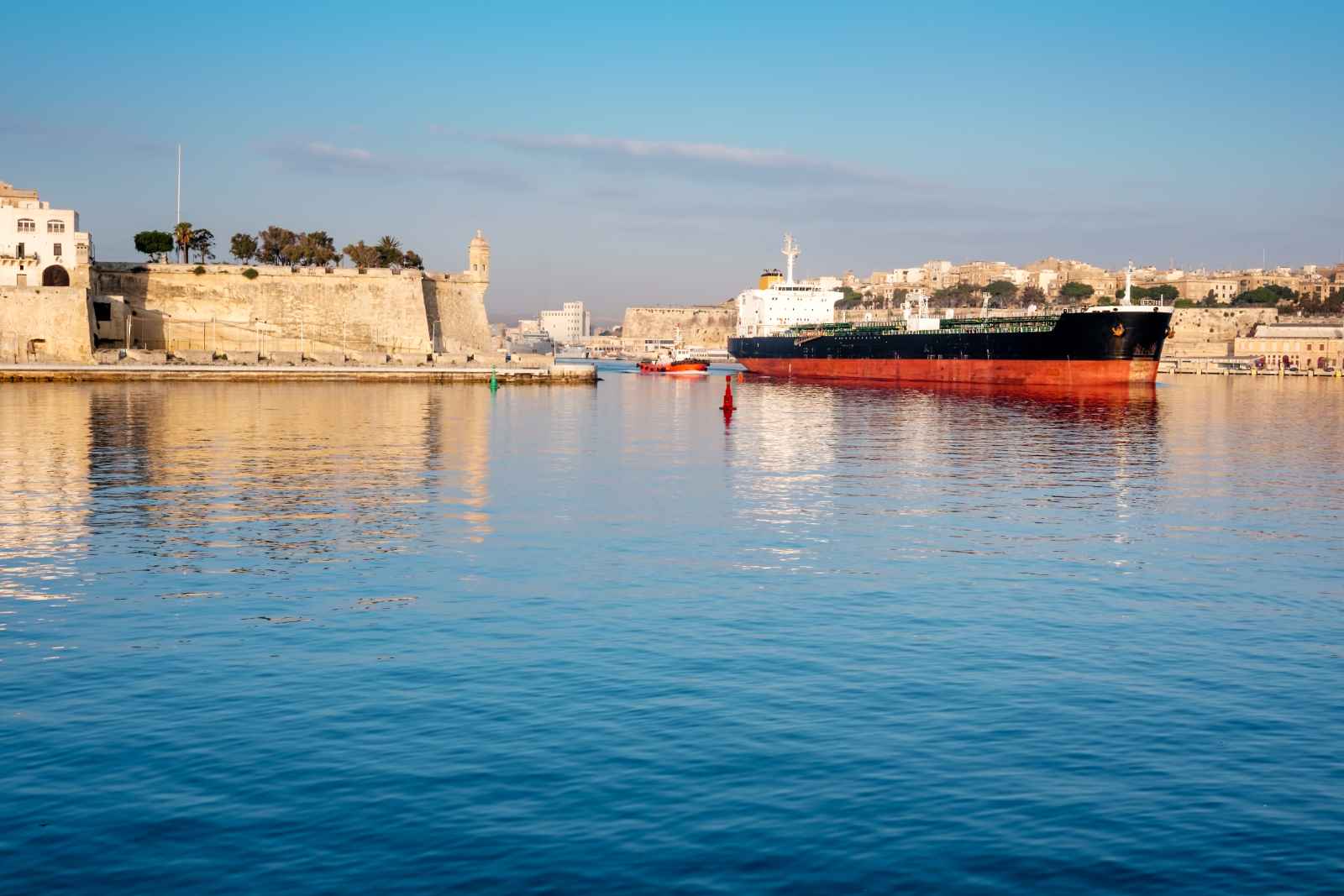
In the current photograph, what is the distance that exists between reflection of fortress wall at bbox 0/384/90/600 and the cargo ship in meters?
48.0

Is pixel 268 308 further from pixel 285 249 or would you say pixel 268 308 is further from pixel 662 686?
pixel 662 686

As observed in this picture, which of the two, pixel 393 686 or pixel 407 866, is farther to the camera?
pixel 393 686

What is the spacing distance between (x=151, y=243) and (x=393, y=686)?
249 feet

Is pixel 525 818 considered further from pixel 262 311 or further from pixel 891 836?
pixel 262 311

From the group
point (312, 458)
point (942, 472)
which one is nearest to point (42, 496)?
point (312, 458)

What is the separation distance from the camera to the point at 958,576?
15000mm

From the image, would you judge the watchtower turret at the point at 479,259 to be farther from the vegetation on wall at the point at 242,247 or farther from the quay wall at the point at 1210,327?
the quay wall at the point at 1210,327

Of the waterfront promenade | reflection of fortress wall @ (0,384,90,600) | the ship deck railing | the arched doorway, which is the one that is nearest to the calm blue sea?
reflection of fortress wall @ (0,384,90,600)

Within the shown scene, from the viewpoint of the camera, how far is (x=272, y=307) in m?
74.4

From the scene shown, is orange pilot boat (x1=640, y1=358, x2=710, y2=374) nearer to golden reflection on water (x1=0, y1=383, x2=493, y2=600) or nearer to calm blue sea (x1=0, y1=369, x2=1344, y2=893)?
golden reflection on water (x1=0, y1=383, x2=493, y2=600)

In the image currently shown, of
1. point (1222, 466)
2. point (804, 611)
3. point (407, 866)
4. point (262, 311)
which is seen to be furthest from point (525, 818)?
point (262, 311)

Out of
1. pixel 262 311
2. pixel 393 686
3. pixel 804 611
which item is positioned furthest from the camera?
pixel 262 311

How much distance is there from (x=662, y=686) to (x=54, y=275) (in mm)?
66427

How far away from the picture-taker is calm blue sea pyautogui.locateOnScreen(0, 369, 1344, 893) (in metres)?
6.91
